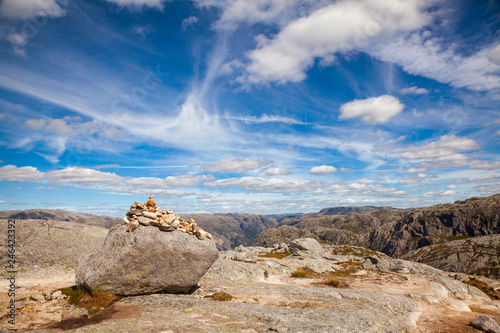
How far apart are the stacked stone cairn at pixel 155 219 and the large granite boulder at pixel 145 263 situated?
473mm

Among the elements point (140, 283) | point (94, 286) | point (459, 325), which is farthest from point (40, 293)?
point (459, 325)

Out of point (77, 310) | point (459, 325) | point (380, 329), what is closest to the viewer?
point (380, 329)

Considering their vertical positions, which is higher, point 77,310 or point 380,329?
point 77,310

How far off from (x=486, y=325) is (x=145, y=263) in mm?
26922

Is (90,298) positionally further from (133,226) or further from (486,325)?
(486,325)

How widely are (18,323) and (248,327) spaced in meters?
13.6

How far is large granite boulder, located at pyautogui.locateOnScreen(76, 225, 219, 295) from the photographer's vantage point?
19719 millimetres

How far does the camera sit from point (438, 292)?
30656 millimetres

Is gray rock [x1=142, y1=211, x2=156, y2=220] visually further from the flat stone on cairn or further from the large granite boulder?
the large granite boulder

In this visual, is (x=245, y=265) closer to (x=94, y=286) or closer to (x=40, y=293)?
(x=94, y=286)

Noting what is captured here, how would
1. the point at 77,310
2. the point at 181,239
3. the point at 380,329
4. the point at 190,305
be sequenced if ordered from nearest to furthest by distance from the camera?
the point at 380,329
the point at 77,310
the point at 190,305
the point at 181,239

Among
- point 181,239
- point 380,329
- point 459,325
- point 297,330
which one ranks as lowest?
point 459,325

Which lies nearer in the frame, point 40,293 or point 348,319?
point 348,319

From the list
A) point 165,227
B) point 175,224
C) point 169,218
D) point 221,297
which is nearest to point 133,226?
point 165,227
